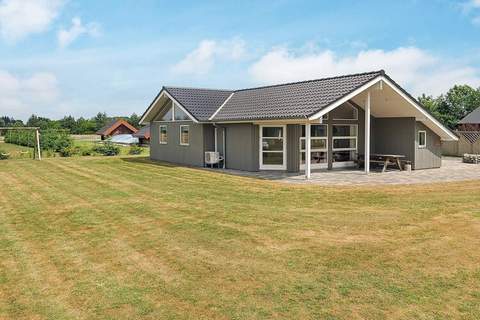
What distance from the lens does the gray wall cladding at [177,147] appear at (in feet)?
65.2

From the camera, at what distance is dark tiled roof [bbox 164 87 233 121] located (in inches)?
773

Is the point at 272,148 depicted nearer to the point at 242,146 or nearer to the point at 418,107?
the point at 242,146

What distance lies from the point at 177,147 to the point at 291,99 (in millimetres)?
7734

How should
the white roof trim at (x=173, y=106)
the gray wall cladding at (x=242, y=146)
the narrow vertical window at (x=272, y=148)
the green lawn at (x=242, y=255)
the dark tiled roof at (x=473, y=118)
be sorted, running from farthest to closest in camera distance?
the dark tiled roof at (x=473, y=118)
the white roof trim at (x=173, y=106)
the gray wall cladding at (x=242, y=146)
the narrow vertical window at (x=272, y=148)
the green lawn at (x=242, y=255)

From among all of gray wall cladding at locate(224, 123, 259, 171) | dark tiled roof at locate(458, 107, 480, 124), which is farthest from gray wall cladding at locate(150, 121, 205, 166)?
dark tiled roof at locate(458, 107, 480, 124)

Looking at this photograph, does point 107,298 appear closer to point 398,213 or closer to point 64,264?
point 64,264

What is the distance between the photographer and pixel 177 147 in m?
22.0

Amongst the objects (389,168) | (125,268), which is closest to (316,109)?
(389,168)

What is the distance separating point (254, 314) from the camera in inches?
171

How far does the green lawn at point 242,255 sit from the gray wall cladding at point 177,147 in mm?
8507

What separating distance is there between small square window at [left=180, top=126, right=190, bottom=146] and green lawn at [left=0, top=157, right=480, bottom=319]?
9.56 meters

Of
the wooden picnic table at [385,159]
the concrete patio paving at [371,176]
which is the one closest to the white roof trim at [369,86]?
the wooden picnic table at [385,159]

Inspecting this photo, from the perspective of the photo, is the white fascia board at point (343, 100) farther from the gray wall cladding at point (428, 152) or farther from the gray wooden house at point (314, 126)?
the gray wall cladding at point (428, 152)

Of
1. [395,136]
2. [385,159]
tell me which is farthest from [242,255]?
[395,136]
